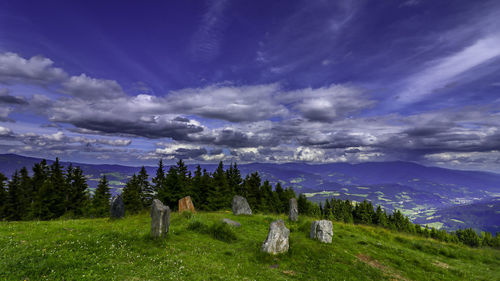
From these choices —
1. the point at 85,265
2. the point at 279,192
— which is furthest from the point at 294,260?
the point at 279,192

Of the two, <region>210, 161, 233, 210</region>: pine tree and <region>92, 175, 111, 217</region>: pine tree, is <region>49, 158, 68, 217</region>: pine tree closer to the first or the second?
<region>92, 175, 111, 217</region>: pine tree

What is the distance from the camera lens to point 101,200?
54.5m

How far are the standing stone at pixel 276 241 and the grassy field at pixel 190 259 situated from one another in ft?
1.74

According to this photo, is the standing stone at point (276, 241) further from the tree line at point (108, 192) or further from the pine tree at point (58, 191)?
the pine tree at point (58, 191)

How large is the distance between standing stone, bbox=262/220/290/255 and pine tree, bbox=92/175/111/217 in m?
47.3

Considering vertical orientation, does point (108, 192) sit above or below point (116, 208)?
below

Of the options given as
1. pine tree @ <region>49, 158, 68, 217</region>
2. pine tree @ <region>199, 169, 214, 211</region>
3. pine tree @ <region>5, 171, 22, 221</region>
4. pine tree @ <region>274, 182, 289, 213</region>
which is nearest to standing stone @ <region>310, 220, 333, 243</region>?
pine tree @ <region>199, 169, 214, 211</region>

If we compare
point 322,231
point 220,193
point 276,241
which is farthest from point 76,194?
point 322,231

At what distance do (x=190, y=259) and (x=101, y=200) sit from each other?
53.7 m

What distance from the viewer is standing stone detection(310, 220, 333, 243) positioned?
69.1ft

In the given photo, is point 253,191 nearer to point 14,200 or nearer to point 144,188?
point 144,188

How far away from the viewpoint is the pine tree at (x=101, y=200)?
Answer: 50000 millimetres

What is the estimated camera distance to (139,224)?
22562mm

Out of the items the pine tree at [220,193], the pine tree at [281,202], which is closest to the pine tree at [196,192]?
the pine tree at [220,193]
